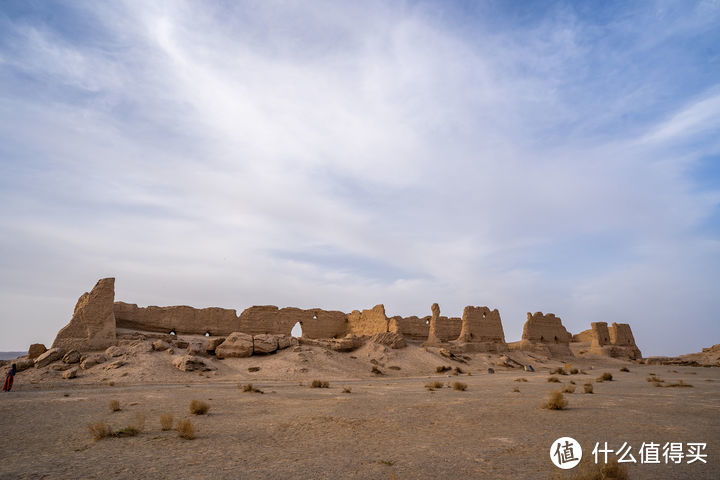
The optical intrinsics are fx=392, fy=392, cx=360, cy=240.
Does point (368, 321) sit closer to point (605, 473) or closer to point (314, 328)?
point (314, 328)

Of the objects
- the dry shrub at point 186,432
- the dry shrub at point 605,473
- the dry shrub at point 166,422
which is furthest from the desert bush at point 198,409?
the dry shrub at point 605,473

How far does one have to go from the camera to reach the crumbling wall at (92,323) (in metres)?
22.4

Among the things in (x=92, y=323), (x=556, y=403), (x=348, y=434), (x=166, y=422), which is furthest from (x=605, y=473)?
(x=92, y=323)

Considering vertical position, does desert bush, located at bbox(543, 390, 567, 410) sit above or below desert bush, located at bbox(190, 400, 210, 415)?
above

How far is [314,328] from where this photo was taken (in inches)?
1299

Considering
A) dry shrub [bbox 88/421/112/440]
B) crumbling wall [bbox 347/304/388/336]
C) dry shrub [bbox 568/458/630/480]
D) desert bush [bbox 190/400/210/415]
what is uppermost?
crumbling wall [bbox 347/304/388/336]

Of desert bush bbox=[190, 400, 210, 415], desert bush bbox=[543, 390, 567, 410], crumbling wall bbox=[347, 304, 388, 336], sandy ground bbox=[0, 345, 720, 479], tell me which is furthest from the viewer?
crumbling wall bbox=[347, 304, 388, 336]

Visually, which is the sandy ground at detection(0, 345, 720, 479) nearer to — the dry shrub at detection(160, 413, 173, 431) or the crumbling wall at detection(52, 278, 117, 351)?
the dry shrub at detection(160, 413, 173, 431)

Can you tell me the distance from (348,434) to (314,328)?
2608cm

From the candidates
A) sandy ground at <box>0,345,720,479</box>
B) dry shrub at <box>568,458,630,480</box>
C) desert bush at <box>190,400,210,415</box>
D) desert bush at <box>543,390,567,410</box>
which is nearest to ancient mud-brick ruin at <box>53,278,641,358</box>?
sandy ground at <box>0,345,720,479</box>

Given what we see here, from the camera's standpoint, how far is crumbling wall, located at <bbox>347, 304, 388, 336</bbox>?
32.8 meters

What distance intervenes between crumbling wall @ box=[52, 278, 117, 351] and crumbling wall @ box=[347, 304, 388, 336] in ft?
59.1

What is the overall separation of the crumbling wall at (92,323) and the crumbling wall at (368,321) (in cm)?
1801

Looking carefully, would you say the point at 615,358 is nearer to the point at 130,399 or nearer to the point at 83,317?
the point at 130,399
